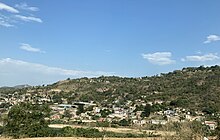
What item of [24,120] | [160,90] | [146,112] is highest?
[160,90]

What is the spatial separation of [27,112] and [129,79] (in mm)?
72571

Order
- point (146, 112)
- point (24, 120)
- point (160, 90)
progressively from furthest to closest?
point (160, 90) → point (146, 112) → point (24, 120)

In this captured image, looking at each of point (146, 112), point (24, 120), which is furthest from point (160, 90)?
point (24, 120)

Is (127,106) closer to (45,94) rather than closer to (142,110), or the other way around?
(142,110)

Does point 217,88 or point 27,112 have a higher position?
point 217,88

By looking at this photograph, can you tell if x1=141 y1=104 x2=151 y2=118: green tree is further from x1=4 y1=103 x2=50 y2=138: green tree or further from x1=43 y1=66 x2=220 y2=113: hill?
x1=4 y1=103 x2=50 y2=138: green tree

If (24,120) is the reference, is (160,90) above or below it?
above

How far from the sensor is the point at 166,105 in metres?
60.8

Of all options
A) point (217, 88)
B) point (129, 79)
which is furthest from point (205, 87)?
point (129, 79)

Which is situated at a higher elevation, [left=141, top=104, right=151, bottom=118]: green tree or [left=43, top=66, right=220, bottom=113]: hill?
[left=43, top=66, right=220, bottom=113]: hill

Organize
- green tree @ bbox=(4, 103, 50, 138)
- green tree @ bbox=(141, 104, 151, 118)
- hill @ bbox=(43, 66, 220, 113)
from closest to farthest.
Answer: green tree @ bbox=(4, 103, 50, 138), green tree @ bbox=(141, 104, 151, 118), hill @ bbox=(43, 66, 220, 113)

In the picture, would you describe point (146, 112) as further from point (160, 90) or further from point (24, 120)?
point (24, 120)

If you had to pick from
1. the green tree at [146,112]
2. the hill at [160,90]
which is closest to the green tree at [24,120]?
the hill at [160,90]

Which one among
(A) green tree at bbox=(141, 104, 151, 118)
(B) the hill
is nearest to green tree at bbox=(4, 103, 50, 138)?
(B) the hill
